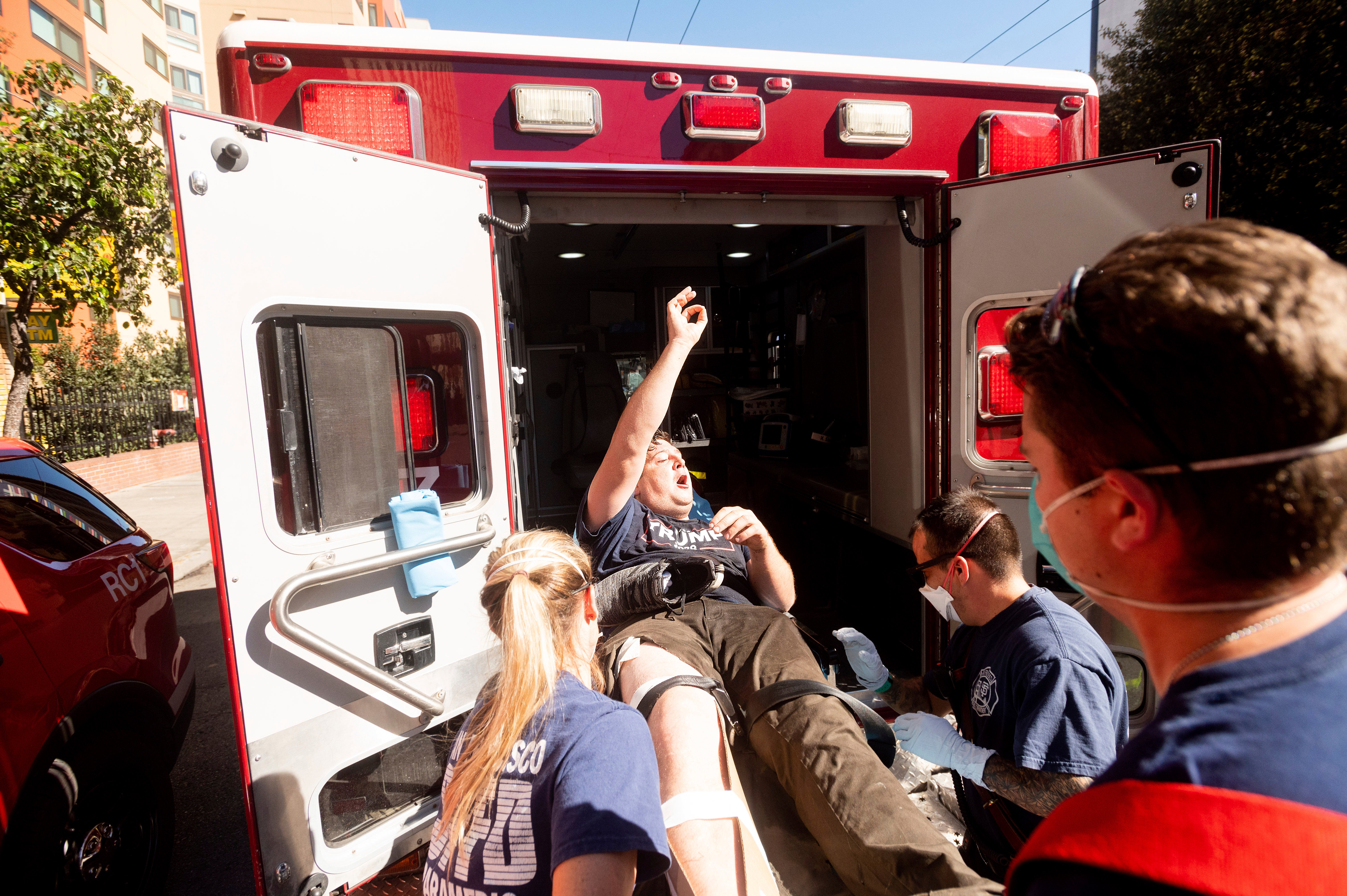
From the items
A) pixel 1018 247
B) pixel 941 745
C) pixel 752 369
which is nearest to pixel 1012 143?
pixel 1018 247

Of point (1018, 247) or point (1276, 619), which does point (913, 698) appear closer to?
point (1018, 247)

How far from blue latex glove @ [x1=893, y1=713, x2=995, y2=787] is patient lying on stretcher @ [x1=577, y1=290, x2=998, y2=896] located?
139 mm

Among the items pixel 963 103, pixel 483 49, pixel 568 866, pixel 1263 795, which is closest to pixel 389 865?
pixel 568 866

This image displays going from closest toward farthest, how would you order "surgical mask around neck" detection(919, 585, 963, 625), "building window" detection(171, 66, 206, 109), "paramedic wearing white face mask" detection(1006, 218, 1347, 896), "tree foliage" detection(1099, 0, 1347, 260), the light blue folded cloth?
"paramedic wearing white face mask" detection(1006, 218, 1347, 896)
the light blue folded cloth
"surgical mask around neck" detection(919, 585, 963, 625)
"tree foliage" detection(1099, 0, 1347, 260)
"building window" detection(171, 66, 206, 109)

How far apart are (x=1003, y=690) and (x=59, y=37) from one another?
2832 centimetres

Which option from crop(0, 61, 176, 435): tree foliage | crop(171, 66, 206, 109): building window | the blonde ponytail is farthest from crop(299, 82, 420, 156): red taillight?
crop(171, 66, 206, 109): building window

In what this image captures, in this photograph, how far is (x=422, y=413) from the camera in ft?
7.73

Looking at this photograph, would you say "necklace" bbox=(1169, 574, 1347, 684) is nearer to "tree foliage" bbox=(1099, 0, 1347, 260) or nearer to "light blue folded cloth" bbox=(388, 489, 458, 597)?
"light blue folded cloth" bbox=(388, 489, 458, 597)

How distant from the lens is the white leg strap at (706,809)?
189 cm

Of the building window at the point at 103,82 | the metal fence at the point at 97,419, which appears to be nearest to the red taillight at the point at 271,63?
the building window at the point at 103,82

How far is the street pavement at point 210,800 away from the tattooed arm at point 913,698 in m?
2.26

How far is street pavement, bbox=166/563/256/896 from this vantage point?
2896mm

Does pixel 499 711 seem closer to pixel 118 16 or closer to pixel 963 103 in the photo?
pixel 963 103

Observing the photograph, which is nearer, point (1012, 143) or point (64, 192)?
point (1012, 143)
